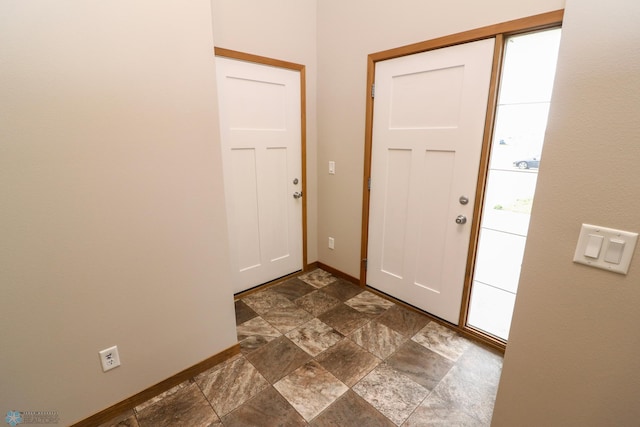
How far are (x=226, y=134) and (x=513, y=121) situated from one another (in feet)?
6.66

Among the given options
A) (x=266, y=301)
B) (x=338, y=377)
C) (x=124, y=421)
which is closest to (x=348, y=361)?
(x=338, y=377)

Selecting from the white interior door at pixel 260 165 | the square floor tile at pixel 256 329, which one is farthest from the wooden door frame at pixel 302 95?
the square floor tile at pixel 256 329

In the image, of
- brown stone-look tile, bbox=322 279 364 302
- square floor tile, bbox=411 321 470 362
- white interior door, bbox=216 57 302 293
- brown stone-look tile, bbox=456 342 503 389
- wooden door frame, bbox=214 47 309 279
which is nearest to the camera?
brown stone-look tile, bbox=456 342 503 389

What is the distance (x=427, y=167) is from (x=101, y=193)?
1935mm

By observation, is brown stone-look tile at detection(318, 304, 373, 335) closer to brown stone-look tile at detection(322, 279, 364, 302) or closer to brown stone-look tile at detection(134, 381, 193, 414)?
brown stone-look tile at detection(322, 279, 364, 302)

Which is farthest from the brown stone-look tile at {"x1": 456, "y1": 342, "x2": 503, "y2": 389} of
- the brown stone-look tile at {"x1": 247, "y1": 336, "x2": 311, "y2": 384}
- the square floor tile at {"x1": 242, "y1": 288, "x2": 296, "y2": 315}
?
the square floor tile at {"x1": 242, "y1": 288, "x2": 296, "y2": 315}

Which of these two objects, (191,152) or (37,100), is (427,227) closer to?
(191,152)

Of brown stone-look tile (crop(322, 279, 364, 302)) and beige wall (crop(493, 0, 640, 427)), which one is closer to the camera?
beige wall (crop(493, 0, 640, 427))

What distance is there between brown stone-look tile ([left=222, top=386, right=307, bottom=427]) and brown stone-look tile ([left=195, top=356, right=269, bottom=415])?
0.05 metres

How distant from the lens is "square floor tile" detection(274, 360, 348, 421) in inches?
61.2

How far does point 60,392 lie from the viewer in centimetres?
134

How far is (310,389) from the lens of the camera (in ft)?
5.46

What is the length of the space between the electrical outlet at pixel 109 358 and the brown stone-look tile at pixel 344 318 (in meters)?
1.33

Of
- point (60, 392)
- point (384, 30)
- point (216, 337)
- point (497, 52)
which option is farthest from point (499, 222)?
point (60, 392)
